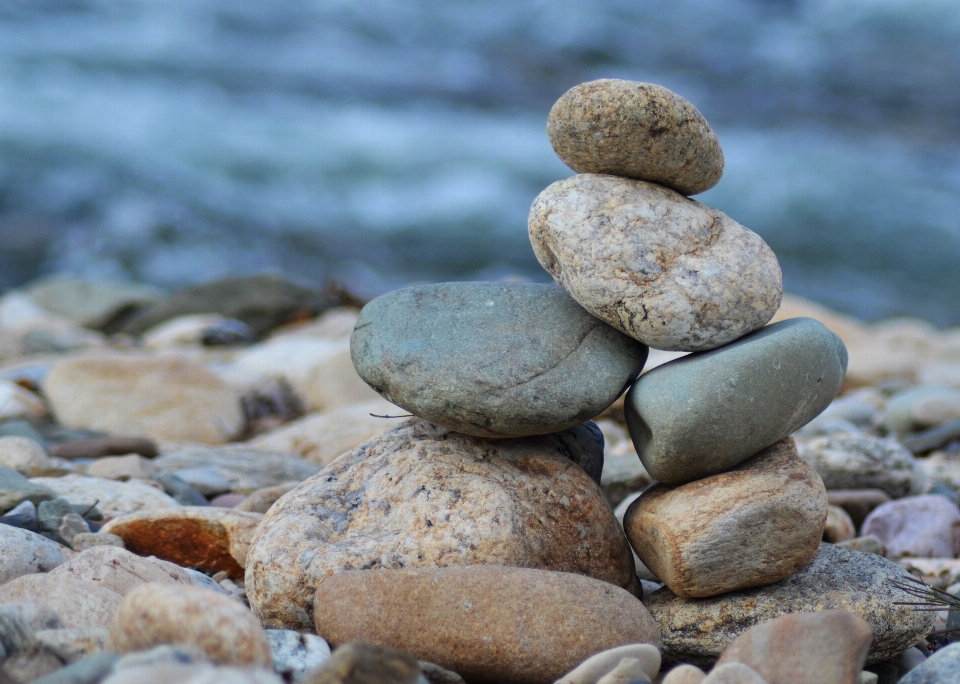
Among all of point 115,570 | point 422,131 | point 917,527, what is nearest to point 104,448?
point 115,570

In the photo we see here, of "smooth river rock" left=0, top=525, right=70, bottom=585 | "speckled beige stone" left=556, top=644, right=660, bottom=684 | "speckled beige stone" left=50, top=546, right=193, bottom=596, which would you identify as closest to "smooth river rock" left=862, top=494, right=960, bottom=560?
"speckled beige stone" left=556, top=644, right=660, bottom=684

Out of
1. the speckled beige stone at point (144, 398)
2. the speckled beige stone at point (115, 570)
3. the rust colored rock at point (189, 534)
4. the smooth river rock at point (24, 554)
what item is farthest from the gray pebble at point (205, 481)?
the speckled beige stone at point (144, 398)

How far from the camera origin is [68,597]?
281 centimetres

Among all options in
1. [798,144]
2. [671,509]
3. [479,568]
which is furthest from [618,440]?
[798,144]

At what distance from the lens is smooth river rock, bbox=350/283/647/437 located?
329 cm

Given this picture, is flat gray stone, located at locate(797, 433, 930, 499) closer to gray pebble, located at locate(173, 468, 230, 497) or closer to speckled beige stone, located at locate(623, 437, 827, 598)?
speckled beige stone, located at locate(623, 437, 827, 598)

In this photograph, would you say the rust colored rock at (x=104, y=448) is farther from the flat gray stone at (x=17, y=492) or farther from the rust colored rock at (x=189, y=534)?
the rust colored rock at (x=189, y=534)

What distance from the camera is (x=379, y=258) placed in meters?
16.9

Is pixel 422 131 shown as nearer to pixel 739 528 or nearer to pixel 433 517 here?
pixel 433 517

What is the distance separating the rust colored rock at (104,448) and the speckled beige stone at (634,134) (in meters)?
3.73

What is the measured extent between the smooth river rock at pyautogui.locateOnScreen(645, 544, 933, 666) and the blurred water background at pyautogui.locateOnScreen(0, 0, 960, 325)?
13.2 meters

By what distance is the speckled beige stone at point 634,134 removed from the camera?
10.7ft

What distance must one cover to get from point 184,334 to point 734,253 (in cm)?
939

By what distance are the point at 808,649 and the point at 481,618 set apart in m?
0.95
